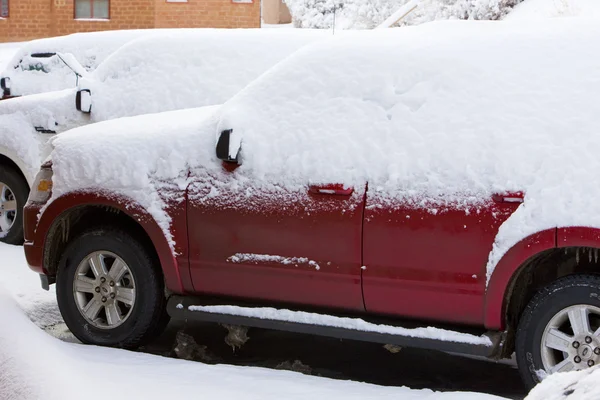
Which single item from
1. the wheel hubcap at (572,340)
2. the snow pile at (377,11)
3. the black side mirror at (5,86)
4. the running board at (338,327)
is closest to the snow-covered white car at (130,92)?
the running board at (338,327)

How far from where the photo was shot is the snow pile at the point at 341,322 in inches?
179

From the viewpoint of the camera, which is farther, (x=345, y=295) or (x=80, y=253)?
(x=80, y=253)

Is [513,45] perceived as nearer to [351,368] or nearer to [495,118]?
[495,118]

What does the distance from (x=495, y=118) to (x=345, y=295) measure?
1151 mm

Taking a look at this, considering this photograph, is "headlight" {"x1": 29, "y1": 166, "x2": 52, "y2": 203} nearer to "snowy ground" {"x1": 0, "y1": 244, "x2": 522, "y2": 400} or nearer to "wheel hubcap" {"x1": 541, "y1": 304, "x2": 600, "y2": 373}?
"snowy ground" {"x1": 0, "y1": 244, "x2": 522, "y2": 400}

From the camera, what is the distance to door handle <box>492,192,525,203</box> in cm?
442

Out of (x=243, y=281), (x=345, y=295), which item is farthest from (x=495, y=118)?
(x=243, y=281)

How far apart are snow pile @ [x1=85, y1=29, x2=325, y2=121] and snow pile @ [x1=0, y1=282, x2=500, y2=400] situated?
13.2 feet

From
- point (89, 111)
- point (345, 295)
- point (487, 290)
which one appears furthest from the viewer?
point (89, 111)

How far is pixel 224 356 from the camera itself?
5492 millimetres

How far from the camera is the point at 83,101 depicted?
8688mm

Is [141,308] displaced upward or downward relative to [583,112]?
downward

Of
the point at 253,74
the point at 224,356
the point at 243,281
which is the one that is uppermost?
the point at 253,74

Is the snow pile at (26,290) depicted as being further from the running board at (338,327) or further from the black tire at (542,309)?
the black tire at (542,309)
